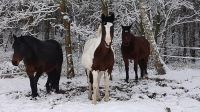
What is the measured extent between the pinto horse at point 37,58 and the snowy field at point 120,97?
499mm

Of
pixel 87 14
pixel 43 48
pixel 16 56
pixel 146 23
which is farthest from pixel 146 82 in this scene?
pixel 87 14

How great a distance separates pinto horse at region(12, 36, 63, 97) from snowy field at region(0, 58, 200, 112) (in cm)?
50

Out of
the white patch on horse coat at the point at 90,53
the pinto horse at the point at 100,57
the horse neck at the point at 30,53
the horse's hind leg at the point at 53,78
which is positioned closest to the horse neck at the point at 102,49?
the pinto horse at the point at 100,57

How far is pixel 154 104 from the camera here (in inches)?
351

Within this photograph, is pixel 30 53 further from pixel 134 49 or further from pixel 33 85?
pixel 134 49

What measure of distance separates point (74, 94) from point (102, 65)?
5.85 ft

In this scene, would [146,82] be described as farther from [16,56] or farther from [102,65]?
[16,56]

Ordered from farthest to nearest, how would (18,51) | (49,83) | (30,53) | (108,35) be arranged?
(49,83)
(30,53)
(18,51)
(108,35)

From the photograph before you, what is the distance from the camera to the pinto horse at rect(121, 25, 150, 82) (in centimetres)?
1279

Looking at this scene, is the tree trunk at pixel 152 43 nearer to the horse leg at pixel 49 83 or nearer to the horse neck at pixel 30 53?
the horse leg at pixel 49 83

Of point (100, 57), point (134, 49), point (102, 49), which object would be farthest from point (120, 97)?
point (134, 49)

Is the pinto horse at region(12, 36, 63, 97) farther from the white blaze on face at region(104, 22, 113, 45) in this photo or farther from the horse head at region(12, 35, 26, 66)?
the white blaze on face at region(104, 22, 113, 45)

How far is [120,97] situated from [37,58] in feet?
8.47

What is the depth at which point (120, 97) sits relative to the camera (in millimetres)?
9953
